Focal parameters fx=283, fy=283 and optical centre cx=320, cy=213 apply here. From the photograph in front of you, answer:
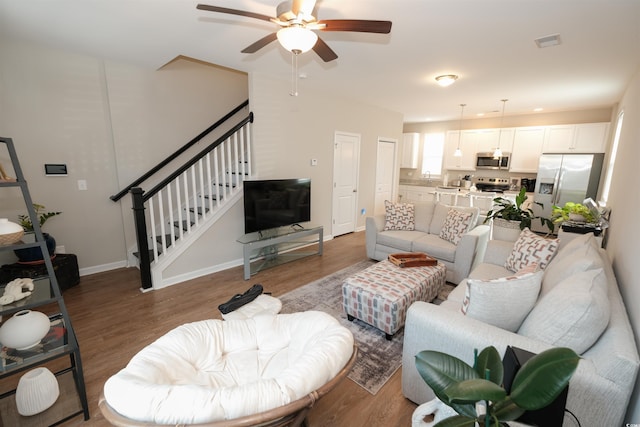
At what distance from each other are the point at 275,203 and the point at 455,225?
2385mm

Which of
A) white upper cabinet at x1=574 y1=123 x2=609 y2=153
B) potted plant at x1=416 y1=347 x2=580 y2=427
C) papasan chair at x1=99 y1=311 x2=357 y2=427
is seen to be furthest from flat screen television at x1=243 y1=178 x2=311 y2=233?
white upper cabinet at x1=574 y1=123 x2=609 y2=153

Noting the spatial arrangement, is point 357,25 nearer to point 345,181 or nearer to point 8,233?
point 8,233

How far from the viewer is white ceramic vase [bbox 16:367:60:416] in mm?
1569

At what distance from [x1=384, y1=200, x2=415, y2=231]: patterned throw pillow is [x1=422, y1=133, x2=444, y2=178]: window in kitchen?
4.07 metres

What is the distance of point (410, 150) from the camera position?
788cm

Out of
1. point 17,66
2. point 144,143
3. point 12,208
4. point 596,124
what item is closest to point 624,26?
point 596,124

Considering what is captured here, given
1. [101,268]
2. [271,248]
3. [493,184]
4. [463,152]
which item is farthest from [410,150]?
[101,268]

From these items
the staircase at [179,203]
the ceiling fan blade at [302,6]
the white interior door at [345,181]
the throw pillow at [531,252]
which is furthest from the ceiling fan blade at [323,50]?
the white interior door at [345,181]

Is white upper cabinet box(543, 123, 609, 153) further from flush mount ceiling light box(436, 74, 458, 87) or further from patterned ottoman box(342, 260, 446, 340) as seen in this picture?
patterned ottoman box(342, 260, 446, 340)

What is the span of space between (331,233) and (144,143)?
326cm

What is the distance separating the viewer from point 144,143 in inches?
149

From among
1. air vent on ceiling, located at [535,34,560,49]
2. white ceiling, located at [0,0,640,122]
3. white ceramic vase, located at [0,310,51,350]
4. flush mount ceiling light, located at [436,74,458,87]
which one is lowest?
white ceramic vase, located at [0,310,51,350]

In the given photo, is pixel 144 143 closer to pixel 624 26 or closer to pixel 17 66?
pixel 17 66

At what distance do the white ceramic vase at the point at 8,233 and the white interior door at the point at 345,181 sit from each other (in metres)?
4.16
